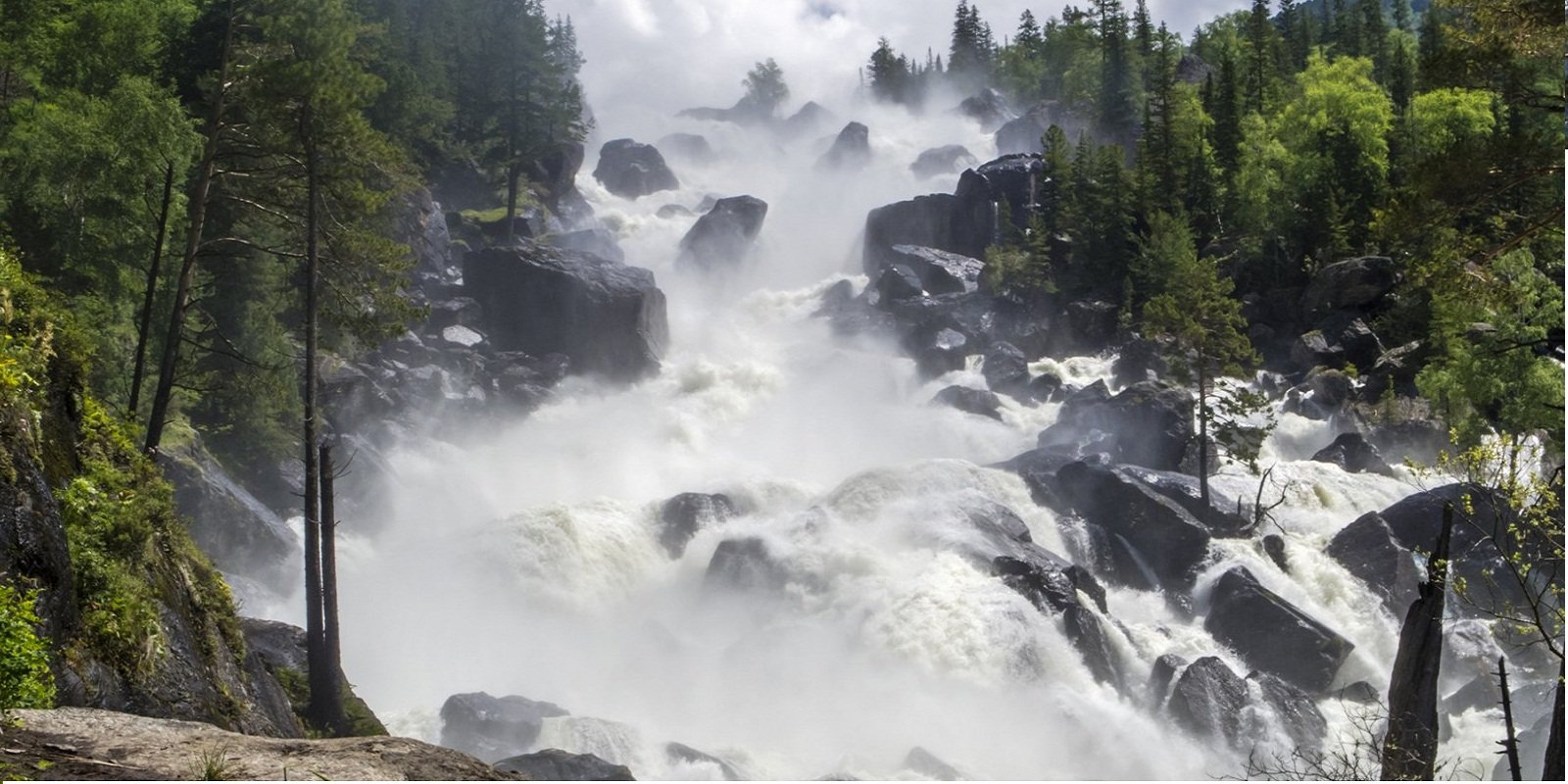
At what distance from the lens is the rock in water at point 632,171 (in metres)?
79.8

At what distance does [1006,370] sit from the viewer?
5250cm

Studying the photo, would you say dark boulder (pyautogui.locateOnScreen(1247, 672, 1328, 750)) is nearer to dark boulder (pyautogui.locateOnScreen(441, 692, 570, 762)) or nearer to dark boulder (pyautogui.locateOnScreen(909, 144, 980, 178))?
dark boulder (pyautogui.locateOnScreen(441, 692, 570, 762))

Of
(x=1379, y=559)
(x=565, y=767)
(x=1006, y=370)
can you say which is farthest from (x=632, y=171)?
(x=565, y=767)

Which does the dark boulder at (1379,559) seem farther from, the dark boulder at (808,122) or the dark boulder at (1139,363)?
the dark boulder at (808,122)

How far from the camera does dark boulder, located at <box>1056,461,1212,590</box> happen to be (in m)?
34.6

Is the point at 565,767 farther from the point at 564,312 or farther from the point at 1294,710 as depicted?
the point at 564,312

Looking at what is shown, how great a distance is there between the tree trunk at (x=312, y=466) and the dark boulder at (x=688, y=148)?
7631 cm

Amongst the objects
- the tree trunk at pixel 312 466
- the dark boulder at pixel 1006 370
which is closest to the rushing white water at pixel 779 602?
the dark boulder at pixel 1006 370

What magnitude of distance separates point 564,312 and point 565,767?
3470 cm

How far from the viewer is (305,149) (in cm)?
1966

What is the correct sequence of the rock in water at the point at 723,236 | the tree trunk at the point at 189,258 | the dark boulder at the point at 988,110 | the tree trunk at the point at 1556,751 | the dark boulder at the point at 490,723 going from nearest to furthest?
the tree trunk at the point at 1556,751
the tree trunk at the point at 189,258
the dark boulder at the point at 490,723
the rock in water at the point at 723,236
the dark boulder at the point at 988,110

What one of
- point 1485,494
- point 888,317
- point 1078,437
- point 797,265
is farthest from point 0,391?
point 797,265

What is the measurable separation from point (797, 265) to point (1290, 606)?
43842 mm

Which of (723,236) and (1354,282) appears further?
(723,236)
